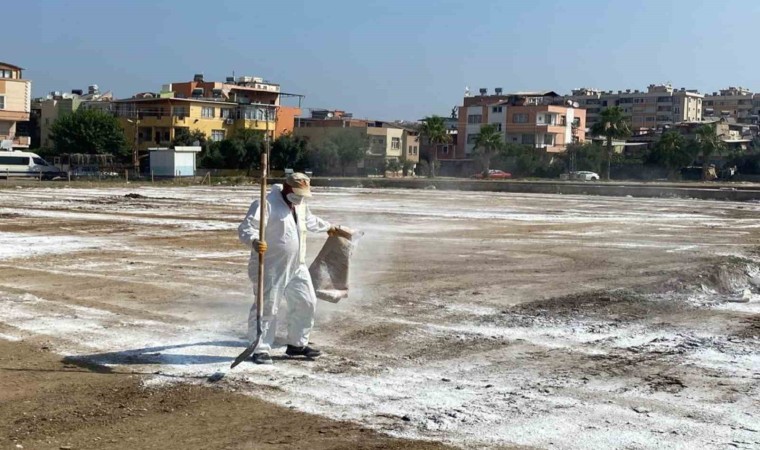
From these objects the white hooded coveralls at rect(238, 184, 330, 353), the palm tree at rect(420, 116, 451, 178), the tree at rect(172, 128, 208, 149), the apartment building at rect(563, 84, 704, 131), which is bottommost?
the white hooded coveralls at rect(238, 184, 330, 353)

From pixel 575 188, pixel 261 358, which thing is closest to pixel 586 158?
pixel 575 188

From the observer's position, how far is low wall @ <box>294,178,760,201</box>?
45250mm

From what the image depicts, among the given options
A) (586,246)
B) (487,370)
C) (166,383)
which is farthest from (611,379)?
(586,246)

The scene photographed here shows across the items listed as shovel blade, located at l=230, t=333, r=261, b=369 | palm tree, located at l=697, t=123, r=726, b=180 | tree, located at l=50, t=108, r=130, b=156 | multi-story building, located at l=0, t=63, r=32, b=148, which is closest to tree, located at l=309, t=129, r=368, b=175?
tree, located at l=50, t=108, r=130, b=156

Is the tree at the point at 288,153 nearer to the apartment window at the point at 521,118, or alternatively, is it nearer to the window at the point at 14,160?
the window at the point at 14,160

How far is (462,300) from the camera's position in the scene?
11.1 metres

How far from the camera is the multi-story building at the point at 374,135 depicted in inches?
3374

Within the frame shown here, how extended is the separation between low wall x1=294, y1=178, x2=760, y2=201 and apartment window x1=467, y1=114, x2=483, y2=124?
165ft

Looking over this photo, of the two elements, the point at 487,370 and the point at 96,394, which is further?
the point at 487,370

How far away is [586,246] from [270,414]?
13.6m

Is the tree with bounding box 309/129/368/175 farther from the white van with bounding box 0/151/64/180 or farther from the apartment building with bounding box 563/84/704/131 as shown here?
the apartment building with bounding box 563/84/704/131

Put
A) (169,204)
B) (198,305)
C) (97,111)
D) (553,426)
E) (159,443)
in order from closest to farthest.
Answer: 1. (159,443)
2. (553,426)
3. (198,305)
4. (169,204)
5. (97,111)

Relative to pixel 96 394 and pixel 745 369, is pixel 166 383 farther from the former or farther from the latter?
pixel 745 369

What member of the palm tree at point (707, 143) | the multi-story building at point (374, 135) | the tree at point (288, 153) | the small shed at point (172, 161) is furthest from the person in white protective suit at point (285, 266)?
the palm tree at point (707, 143)
